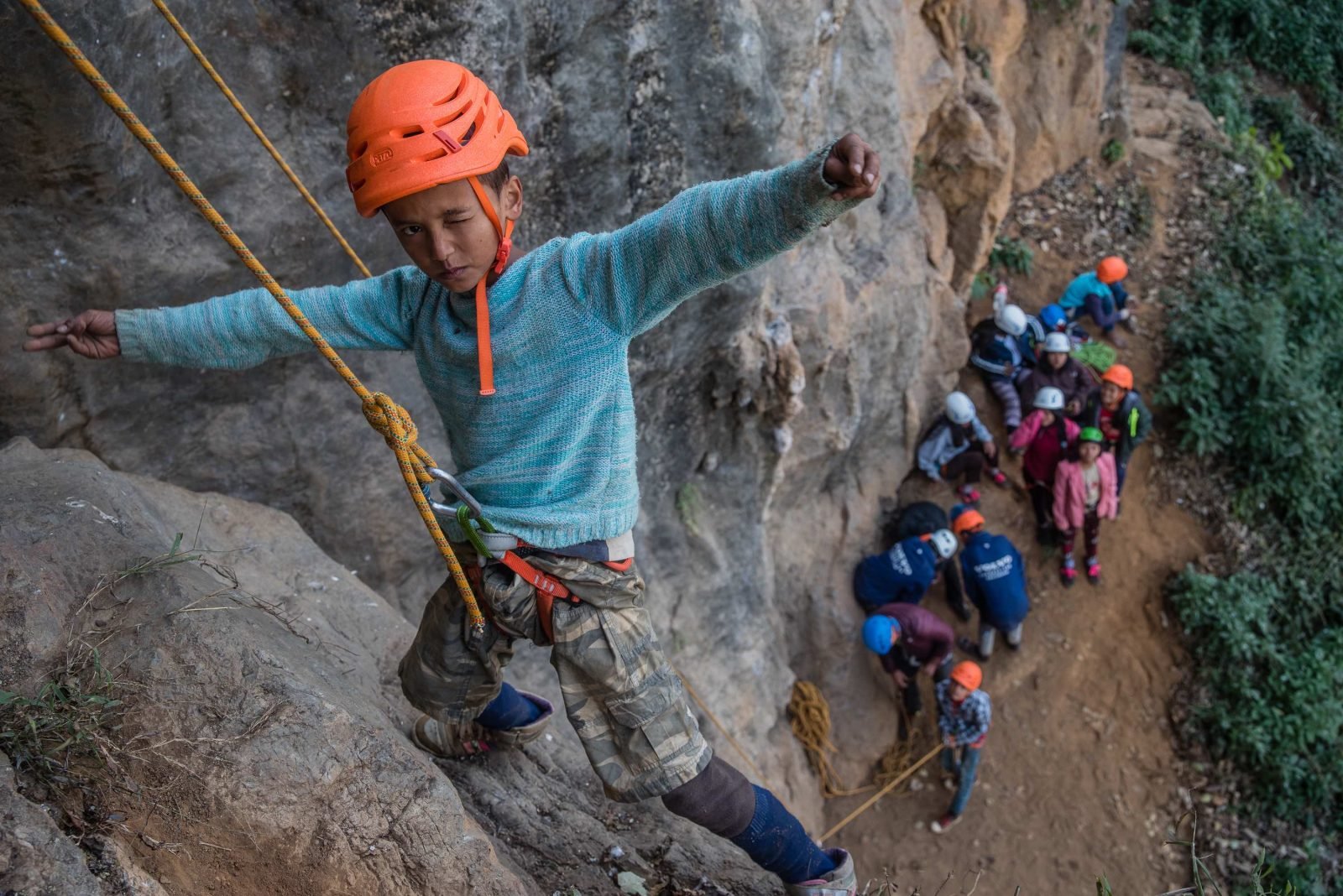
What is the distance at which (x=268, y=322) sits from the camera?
8.84ft

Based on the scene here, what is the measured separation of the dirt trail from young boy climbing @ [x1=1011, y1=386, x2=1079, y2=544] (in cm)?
22

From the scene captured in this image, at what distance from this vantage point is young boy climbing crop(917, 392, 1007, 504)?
868 cm

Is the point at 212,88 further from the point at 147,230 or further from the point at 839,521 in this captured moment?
the point at 839,521

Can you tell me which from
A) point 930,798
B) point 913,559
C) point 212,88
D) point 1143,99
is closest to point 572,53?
point 212,88

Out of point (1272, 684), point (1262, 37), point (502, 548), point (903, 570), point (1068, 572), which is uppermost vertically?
point (502, 548)

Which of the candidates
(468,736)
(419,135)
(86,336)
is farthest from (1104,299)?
(86,336)

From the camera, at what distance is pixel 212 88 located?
3.45 meters

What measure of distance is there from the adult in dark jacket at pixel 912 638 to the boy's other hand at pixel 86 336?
18.5 ft

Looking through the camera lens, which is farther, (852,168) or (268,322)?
(268,322)

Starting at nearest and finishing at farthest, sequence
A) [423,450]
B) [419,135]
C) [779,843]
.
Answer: [419,135] → [423,450] → [779,843]

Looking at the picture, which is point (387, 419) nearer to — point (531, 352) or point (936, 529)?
point (531, 352)

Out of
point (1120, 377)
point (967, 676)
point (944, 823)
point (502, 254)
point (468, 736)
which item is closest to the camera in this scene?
point (502, 254)

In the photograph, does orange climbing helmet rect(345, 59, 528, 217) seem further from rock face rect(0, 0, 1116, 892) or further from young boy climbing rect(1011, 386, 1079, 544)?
young boy climbing rect(1011, 386, 1079, 544)

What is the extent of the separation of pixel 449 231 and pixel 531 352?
34 cm
